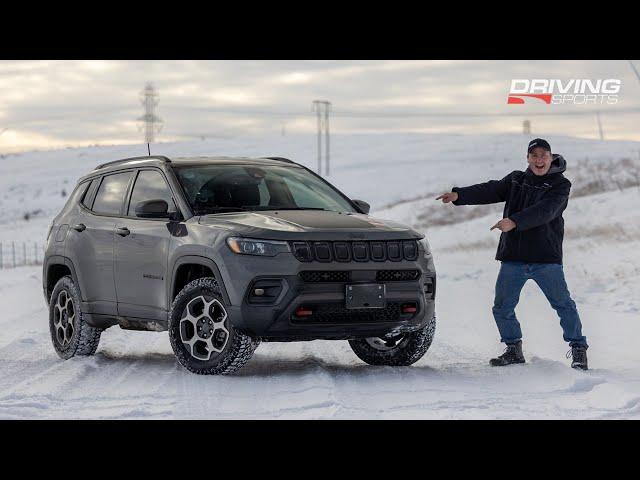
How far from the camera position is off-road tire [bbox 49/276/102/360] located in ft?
35.2

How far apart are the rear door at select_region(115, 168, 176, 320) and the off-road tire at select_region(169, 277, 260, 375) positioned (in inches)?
16.4

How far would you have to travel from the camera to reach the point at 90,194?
11.2m

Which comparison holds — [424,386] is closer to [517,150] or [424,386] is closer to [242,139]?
[517,150]

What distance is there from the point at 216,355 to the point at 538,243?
2.91 meters

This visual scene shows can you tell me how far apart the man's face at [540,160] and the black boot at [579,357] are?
1506 millimetres

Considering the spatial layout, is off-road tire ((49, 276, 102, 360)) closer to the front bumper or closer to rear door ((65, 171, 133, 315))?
rear door ((65, 171, 133, 315))

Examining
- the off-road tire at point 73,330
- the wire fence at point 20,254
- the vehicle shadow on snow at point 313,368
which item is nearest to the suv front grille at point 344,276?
the vehicle shadow on snow at point 313,368

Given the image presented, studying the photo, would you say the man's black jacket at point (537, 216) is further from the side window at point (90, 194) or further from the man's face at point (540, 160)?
the side window at point (90, 194)

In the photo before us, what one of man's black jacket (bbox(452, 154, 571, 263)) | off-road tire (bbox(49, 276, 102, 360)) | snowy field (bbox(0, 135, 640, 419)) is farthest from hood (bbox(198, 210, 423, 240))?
off-road tire (bbox(49, 276, 102, 360))

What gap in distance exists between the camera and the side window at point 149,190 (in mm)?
9828

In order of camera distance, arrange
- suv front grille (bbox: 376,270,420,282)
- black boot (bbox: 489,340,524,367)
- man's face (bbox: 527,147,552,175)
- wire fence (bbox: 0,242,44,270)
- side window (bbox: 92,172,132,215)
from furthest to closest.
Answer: wire fence (bbox: 0,242,44,270), side window (bbox: 92,172,132,215), black boot (bbox: 489,340,524,367), man's face (bbox: 527,147,552,175), suv front grille (bbox: 376,270,420,282)

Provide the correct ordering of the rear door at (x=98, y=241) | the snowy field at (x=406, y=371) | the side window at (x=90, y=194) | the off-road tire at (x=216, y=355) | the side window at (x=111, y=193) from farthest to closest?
the side window at (x=90, y=194) < the side window at (x=111, y=193) < the rear door at (x=98, y=241) < the off-road tire at (x=216, y=355) < the snowy field at (x=406, y=371)

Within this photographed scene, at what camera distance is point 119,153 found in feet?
310

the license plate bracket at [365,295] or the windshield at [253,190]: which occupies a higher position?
the windshield at [253,190]
